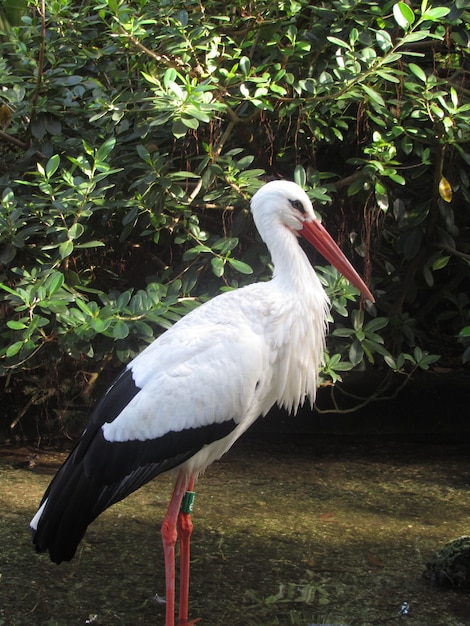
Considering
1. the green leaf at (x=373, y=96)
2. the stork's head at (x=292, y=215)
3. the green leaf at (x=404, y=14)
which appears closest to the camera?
the stork's head at (x=292, y=215)

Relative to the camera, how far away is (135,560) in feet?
13.3

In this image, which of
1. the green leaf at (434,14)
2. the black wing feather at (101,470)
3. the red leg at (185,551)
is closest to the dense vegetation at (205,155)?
the green leaf at (434,14)

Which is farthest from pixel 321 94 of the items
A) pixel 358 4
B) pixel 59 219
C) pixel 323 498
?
pixel 323 498

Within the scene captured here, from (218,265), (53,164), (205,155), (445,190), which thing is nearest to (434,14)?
(445,190)

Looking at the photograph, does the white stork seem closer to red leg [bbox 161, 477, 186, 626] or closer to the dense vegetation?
red leg [bbox 161, 477, 186, 626]

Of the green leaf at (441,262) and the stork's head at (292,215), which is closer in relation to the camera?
the stork's head at (292,215)

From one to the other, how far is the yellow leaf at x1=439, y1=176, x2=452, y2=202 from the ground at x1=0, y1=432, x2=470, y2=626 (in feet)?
5.16

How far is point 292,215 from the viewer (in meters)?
3.90

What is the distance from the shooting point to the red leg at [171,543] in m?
3.44

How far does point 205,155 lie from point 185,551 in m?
2.15

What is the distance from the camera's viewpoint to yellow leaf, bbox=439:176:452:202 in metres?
4.87

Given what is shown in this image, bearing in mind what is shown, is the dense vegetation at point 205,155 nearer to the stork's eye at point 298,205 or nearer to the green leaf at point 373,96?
the green leaf at point 373,96

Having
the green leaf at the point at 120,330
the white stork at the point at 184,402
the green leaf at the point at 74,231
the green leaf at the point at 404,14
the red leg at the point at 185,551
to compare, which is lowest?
the red leg at the point at 185,551

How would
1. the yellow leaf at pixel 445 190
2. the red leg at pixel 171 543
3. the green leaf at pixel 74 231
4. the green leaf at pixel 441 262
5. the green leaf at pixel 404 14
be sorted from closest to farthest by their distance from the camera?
the red leg at pixel 171 543 → the green leaf at pixel 404 14 → the green leaf at pixel 74 231 → the yellow leaf at pixel 445 190 → the green leaf at pixel 441 262
